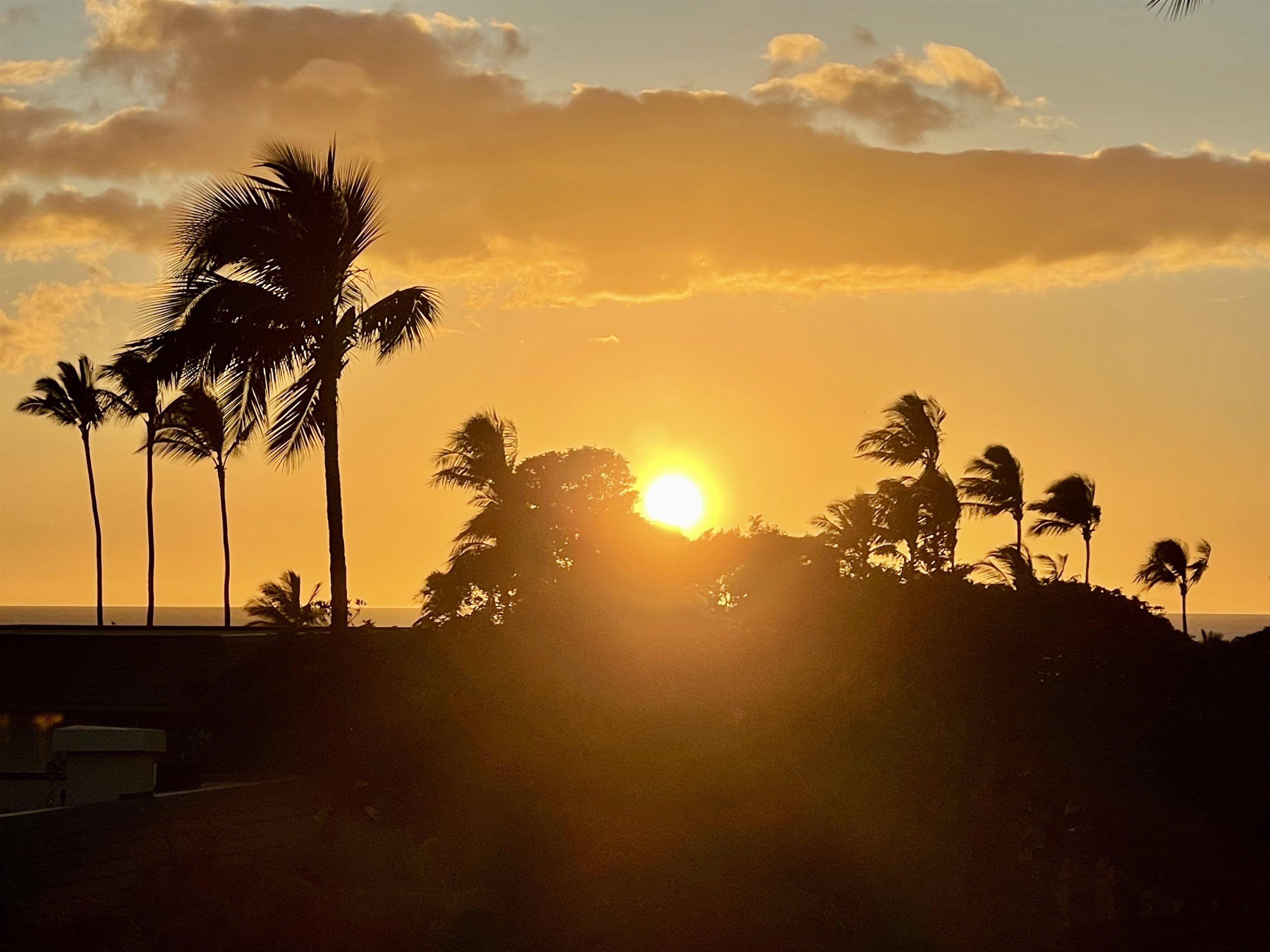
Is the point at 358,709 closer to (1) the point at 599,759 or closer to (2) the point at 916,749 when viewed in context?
(1) the point at 599,759

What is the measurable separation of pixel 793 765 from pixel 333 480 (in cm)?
891

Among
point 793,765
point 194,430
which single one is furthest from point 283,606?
point 793,765

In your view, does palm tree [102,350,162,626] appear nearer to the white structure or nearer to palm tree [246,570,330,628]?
palm tree [246,570,330,628]

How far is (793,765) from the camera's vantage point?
1633 centimetres

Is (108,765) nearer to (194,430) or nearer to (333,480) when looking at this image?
(333,480)


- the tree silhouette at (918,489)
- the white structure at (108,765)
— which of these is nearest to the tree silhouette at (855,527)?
the tree silhouette at (918,489)

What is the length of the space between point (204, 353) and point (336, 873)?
10184 millimetres

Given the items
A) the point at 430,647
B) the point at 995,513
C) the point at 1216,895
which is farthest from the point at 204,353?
the point at 995,513

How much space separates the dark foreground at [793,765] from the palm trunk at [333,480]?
3.28 meters

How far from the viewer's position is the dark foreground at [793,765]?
47.5 feet

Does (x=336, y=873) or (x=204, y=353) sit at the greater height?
(x=204, y=353)

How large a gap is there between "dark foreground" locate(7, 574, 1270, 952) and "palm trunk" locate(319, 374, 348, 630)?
10.8ft

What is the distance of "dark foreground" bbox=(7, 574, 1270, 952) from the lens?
1447cm

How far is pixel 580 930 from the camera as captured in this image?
13539mm
